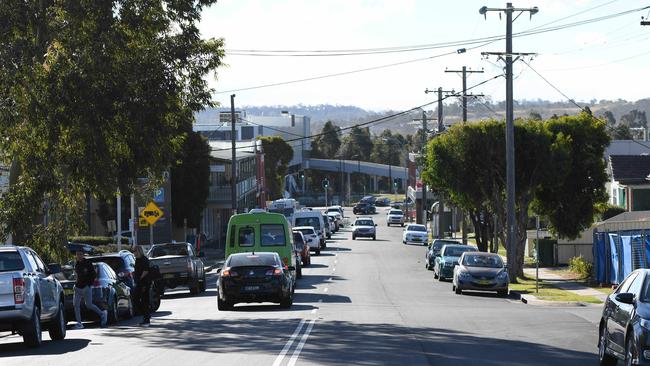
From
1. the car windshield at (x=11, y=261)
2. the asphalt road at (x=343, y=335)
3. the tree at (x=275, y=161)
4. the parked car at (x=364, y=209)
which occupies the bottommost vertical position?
the asphalt road at (x=343, y=335)

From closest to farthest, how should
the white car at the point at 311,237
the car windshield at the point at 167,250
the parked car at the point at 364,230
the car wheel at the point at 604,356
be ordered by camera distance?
the car wheel at the point at 604,356 → the car windshield at the point at 167,250 → the white car at the point at 311,237 → the parked car at the point at 364,230

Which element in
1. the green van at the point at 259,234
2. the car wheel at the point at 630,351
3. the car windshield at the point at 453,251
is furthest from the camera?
the car windshield at the point at 453,251

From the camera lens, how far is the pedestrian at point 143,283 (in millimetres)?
25625

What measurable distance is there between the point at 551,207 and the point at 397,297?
1765cm

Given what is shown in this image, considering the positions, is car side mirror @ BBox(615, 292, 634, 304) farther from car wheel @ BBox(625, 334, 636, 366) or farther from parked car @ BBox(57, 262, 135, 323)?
parked car @ BBox(57, 262, 135, 323)

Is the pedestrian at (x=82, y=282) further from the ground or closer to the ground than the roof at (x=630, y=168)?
closer to the ground

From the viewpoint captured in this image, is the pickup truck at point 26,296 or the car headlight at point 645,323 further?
the pickup truck at point 26,296

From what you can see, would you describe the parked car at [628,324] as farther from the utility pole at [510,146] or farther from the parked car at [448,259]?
the parked car at [448,259]

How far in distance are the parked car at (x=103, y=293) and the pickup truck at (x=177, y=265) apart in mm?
9422

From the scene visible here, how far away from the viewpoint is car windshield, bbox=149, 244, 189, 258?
128 ft

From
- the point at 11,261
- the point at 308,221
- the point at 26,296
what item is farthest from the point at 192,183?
the point at 26,296

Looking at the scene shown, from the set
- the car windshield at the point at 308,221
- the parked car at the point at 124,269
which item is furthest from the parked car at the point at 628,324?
the car windshield at the point at 308,221

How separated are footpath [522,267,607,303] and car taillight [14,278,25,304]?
20.3 meters

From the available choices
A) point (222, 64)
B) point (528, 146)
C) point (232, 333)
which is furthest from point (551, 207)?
point (232, 333)
